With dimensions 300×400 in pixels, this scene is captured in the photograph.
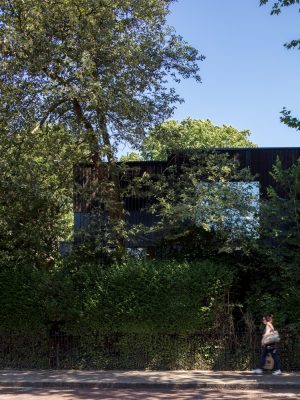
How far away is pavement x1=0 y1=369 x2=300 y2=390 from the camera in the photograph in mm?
12906

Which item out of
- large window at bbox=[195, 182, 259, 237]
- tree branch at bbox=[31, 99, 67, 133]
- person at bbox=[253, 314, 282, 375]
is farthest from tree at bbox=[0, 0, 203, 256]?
person at bbox=[253, 314, 282, 375]

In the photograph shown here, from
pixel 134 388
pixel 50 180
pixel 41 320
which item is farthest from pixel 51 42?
pixel 134 388

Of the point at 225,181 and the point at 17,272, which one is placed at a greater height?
the point at 225,181

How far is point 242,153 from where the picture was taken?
22297mm

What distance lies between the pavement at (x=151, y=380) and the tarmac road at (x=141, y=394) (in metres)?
0.30

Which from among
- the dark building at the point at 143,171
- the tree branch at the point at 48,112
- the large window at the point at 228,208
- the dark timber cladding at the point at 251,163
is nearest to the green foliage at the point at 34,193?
the tree branch at the point at 48,112

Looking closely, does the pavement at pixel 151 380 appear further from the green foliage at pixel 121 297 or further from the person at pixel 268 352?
the green foliage at pixel 121 297

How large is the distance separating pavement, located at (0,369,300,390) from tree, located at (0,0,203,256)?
431 cm

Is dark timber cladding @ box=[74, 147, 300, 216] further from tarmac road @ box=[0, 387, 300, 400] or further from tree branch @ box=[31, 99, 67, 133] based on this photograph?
tarmac road @ box=[0, 387, 300, 400]

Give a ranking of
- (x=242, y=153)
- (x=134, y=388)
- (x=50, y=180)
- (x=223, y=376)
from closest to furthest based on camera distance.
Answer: (x=134, y=388) → (x=223, y=376) → (x=50, y=180) → (x=242, y=153)

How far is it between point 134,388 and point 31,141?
309 inches

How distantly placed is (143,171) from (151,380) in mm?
9522

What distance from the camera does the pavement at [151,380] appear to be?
508 inches

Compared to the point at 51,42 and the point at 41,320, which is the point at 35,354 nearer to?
the point at 41,320
